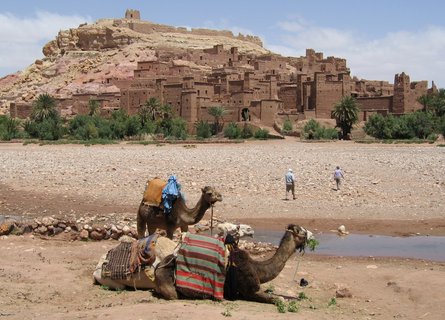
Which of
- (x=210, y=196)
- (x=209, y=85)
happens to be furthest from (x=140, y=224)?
(x=209, y=85)

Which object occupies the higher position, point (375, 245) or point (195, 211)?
point (195, 211)

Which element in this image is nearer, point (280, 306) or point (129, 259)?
point (280, 306)

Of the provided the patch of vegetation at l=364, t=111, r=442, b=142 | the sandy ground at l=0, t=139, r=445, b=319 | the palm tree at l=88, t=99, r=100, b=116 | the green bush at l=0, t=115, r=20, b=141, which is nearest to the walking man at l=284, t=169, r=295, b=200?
the sandy ground at l=0, t=139, r=445, b=319

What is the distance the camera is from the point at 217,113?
2131 inches

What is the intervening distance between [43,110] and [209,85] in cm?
1579

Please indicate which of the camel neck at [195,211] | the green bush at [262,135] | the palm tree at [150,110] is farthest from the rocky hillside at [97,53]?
the camel neck at [195,211]

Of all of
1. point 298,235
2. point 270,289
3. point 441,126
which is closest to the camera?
point 298,235

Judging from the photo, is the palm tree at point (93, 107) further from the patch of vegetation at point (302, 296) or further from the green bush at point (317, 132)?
the patch of vegetation at point (302, 296)

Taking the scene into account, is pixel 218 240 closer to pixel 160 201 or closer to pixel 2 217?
pixel 160 201

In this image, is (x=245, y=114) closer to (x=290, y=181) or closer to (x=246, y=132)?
(x=246, y=132)

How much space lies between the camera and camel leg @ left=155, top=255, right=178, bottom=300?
8.73m

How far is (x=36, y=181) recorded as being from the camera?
77.4ft

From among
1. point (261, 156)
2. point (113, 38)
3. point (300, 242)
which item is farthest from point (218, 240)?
point (113, 38)

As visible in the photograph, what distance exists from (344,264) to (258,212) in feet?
19.5
